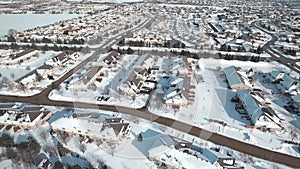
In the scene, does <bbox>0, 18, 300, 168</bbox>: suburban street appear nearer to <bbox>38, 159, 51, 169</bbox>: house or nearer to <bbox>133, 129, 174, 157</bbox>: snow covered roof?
<bbox>133, 129, 174, 157</bbox>: snow covered roof

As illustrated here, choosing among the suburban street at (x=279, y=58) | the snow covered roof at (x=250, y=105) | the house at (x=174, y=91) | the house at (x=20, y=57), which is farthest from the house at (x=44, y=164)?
the suburban street at (x=279, y=58)

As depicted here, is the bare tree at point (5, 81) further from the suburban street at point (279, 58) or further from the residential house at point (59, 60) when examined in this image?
the suburban street at point (279, 58)

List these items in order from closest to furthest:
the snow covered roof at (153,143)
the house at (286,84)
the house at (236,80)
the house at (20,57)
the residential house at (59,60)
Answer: the snow covered roof at (153,143)
the house at (286,84)
the house at (236,80)
the residential house at (59,60)
the house at (20,57)

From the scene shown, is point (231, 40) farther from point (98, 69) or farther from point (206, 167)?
point (206, 167)

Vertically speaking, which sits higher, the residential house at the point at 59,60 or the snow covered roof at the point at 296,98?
the residential house at the point at 59,60

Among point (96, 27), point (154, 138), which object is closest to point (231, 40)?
point (96, 27)

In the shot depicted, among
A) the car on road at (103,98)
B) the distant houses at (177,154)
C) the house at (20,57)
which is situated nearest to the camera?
the distant houses at (177,154)
